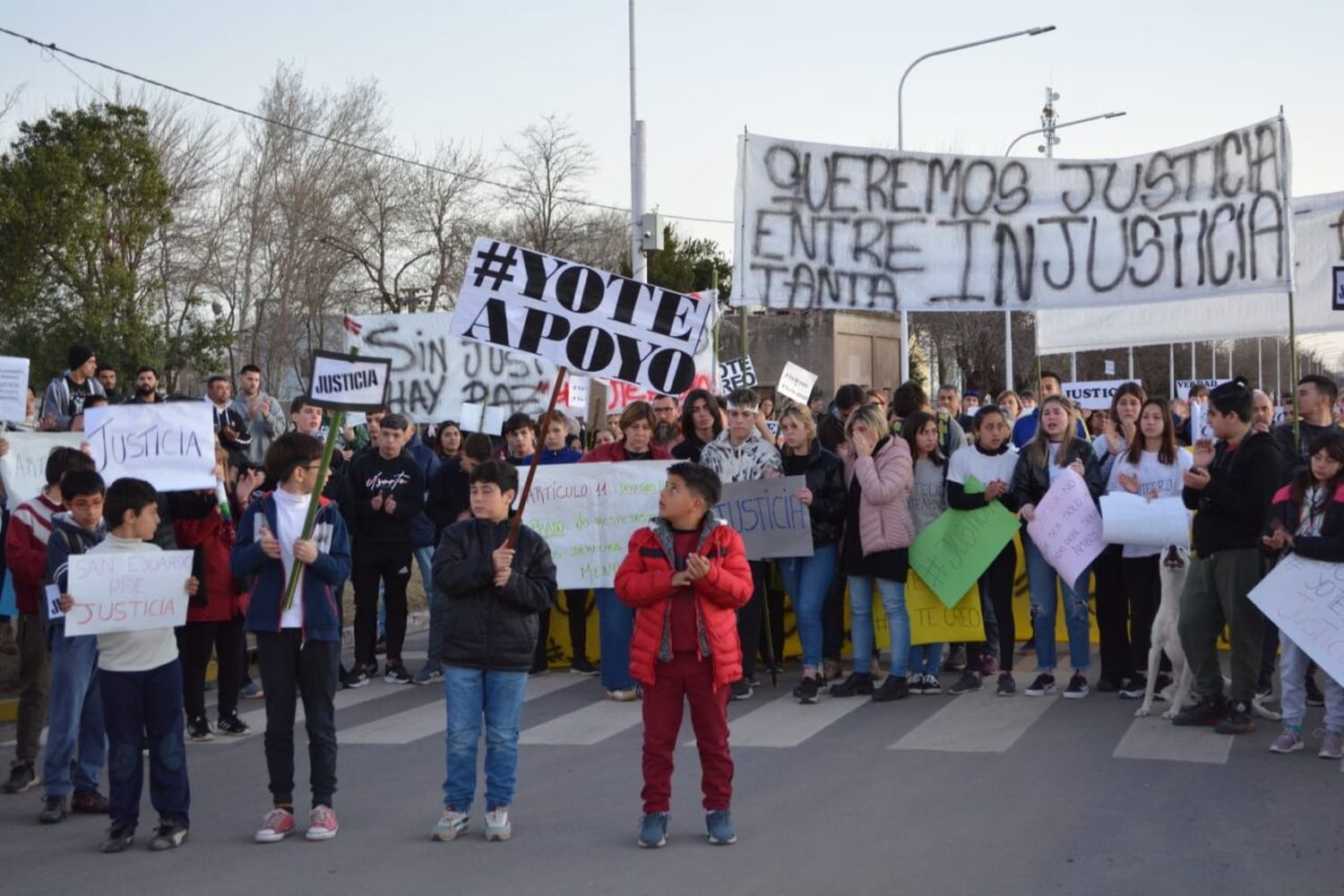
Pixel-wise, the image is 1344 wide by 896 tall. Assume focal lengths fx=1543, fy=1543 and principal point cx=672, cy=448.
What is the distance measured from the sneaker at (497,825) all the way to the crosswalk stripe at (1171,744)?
3519 mm

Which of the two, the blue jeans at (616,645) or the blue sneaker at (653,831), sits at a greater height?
the blue jeans at (616,645)

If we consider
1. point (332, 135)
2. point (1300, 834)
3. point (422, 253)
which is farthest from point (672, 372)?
point (422, 253)

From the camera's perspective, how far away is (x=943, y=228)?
12.8 meters

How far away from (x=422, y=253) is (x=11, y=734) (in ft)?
127

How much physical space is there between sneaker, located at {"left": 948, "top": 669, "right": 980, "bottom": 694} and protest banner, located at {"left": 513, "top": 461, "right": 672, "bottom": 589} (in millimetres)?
2563

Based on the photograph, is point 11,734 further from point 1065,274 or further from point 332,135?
point 332,135

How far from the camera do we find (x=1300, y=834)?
22.1 feet

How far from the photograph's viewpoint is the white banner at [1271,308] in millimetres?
12703

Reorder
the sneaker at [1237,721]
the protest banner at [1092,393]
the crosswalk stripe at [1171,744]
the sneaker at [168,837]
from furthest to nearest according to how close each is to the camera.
Answer: the protest banner at [1092,393] < the sneaker at [1237,721] < the crosswalk stripe at [1171,744] < the sneaker at [168,837]

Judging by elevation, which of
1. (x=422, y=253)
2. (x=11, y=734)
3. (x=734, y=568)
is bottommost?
(x=11, y=734)

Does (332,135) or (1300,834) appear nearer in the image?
(1300,834)

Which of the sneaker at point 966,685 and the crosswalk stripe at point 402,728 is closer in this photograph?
the crosswalk stripe at point 402,728

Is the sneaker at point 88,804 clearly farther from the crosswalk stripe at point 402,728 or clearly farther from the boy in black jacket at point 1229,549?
the boy in black jacket at point 1229,549

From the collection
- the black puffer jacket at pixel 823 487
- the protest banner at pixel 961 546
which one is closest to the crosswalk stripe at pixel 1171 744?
the protest banner at pixel 961 546
